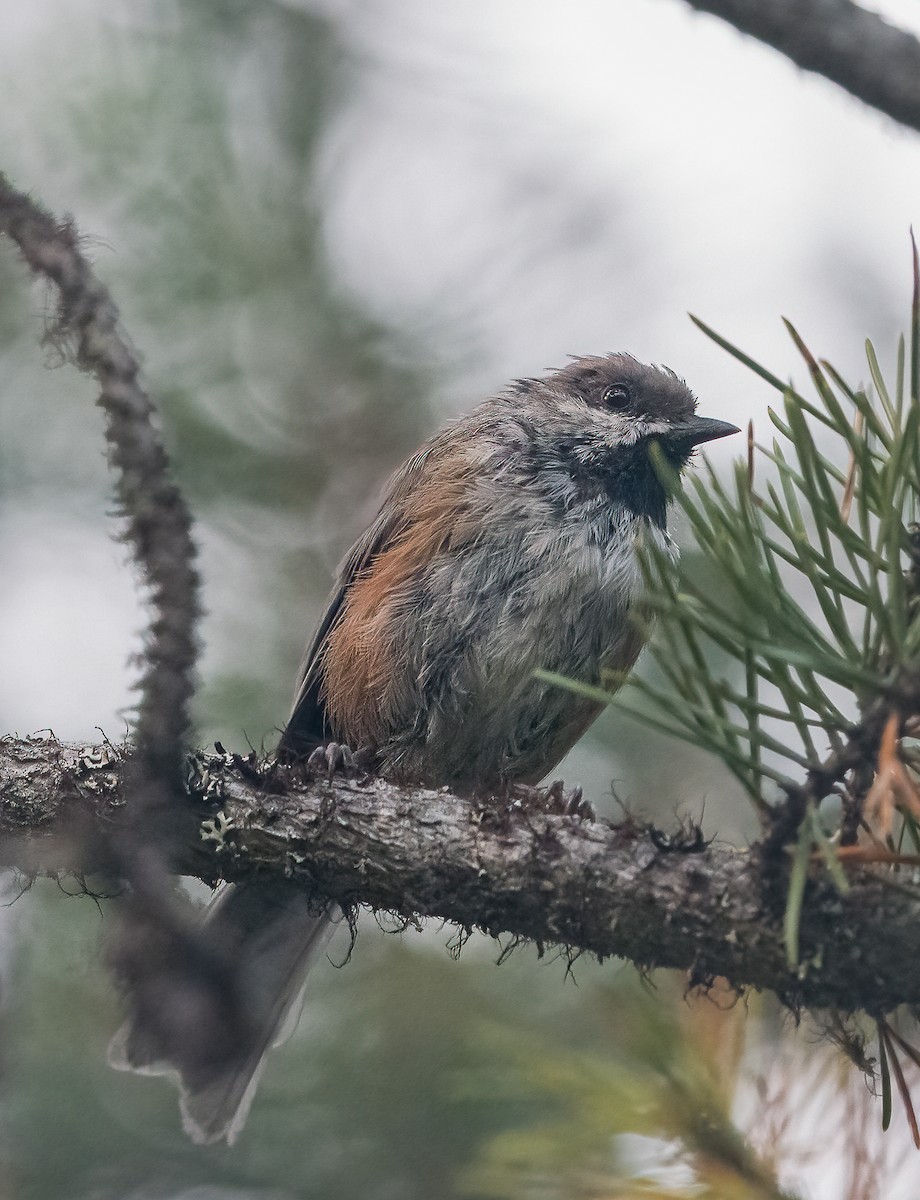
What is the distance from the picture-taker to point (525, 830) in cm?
253

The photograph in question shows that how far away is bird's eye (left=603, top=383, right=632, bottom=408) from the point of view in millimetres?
4512

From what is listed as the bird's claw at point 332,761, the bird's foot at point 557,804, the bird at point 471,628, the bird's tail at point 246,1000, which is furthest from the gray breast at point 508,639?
the bird's foot at point 557,804

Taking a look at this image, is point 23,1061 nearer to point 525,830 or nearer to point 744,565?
point 525,830

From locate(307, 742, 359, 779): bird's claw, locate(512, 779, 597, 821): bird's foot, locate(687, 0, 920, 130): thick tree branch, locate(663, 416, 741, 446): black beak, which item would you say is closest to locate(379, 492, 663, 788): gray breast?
locate(307, 742, 359, 779): bird's claw

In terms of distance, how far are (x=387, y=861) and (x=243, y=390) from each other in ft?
8.46

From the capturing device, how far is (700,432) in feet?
14.0

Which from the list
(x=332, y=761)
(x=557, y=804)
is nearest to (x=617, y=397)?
(x=332, y=761)

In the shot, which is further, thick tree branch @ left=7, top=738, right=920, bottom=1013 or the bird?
the bird

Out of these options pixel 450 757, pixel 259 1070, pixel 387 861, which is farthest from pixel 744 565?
pixel 259 1070

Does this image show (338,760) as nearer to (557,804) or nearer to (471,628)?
(471,628)

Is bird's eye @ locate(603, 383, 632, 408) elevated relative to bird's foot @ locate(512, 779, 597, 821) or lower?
elevated

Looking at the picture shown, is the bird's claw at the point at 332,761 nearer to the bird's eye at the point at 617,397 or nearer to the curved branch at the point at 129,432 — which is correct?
the curved branch at the point at 129,432

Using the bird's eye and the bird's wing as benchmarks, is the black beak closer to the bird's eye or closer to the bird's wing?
the bird's eye

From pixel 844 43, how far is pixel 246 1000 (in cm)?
275
